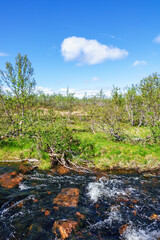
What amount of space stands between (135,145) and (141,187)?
23.8 feet

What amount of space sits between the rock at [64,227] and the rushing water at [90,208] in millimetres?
227

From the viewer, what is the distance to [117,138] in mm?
18750

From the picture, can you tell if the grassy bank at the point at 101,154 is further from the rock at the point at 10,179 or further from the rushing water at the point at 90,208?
the rock at the point at 10,179

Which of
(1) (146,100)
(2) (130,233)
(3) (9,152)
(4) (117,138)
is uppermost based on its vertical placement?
(1) (146,100)

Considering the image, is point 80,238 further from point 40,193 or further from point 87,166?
point 87,166

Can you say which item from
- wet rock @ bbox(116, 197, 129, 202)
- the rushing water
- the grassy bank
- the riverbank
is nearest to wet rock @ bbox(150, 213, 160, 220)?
the rushing water

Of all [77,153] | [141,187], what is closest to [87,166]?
[77,153]

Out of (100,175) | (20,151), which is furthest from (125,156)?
(20,151)

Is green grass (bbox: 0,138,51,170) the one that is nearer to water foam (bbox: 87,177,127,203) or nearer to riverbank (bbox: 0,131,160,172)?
riverbank (bbox: 0,131,160,172)

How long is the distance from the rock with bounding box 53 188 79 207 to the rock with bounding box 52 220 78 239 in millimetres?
1394

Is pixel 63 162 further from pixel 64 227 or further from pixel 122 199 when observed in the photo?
pixel 64 227

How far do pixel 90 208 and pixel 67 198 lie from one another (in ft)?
5.44

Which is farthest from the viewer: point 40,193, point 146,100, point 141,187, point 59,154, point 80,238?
point 146,100

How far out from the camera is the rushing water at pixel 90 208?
20.9 ft
